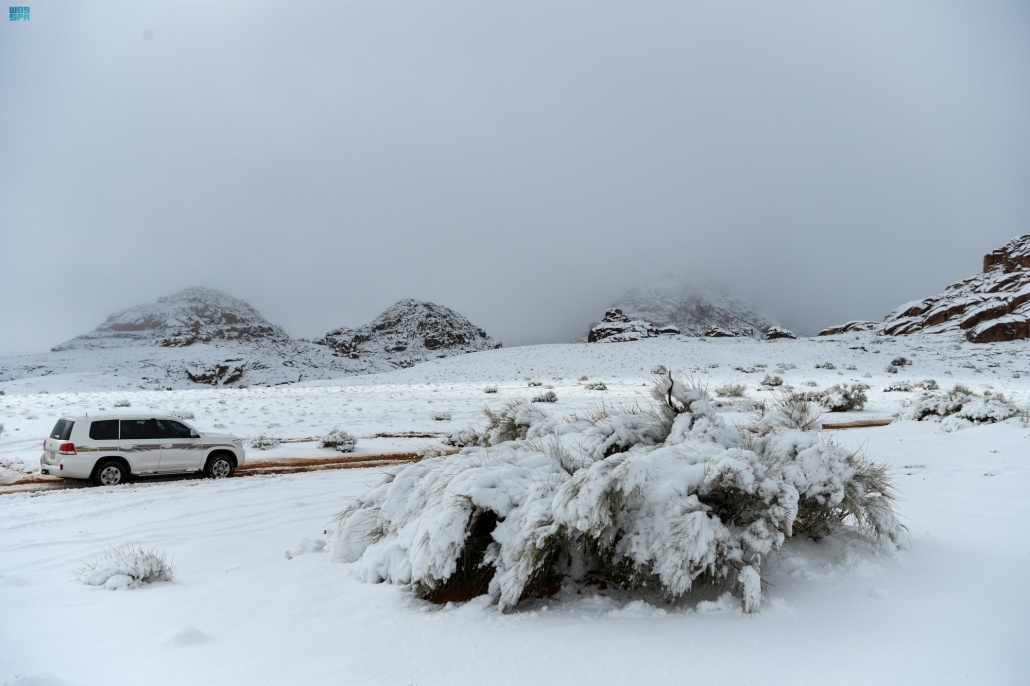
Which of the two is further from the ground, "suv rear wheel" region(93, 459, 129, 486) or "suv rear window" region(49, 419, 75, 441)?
"suv rear window" region(49, 419, 75, 441)

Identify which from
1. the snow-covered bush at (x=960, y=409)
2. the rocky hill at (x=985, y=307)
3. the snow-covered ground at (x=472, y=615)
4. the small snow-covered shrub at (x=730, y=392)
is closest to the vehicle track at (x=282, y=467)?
the snow-covered ground at (x=472, y=615)

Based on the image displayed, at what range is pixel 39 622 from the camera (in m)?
4.69

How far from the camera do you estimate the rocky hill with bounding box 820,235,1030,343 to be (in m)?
50.4

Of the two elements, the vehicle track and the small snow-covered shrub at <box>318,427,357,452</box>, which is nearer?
the vehicle track

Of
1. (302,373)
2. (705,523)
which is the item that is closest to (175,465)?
(705,523)

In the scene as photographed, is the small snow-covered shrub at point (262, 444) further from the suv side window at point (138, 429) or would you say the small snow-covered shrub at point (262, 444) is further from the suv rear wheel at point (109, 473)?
the suv rear wheel at point (109, 473)

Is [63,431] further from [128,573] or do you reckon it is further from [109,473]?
[128,573]

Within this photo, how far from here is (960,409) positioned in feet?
48.9

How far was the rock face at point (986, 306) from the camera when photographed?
5038cm

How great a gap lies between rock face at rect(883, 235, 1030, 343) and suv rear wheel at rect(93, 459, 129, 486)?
6390 centimetres

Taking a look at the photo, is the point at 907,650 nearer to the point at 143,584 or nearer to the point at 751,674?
the point at 751,674

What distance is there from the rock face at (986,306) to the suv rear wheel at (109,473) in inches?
2516

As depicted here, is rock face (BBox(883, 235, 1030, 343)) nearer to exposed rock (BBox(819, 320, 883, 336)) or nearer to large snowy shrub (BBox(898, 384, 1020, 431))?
exposed rock (BBox(819, 320, 883, 336))

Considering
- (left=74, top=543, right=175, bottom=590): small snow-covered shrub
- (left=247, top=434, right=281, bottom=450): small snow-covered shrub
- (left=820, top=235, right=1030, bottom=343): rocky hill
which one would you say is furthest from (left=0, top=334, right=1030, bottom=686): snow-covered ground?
(left=820, top=235, right=1030, bottom=343): rocky hill
